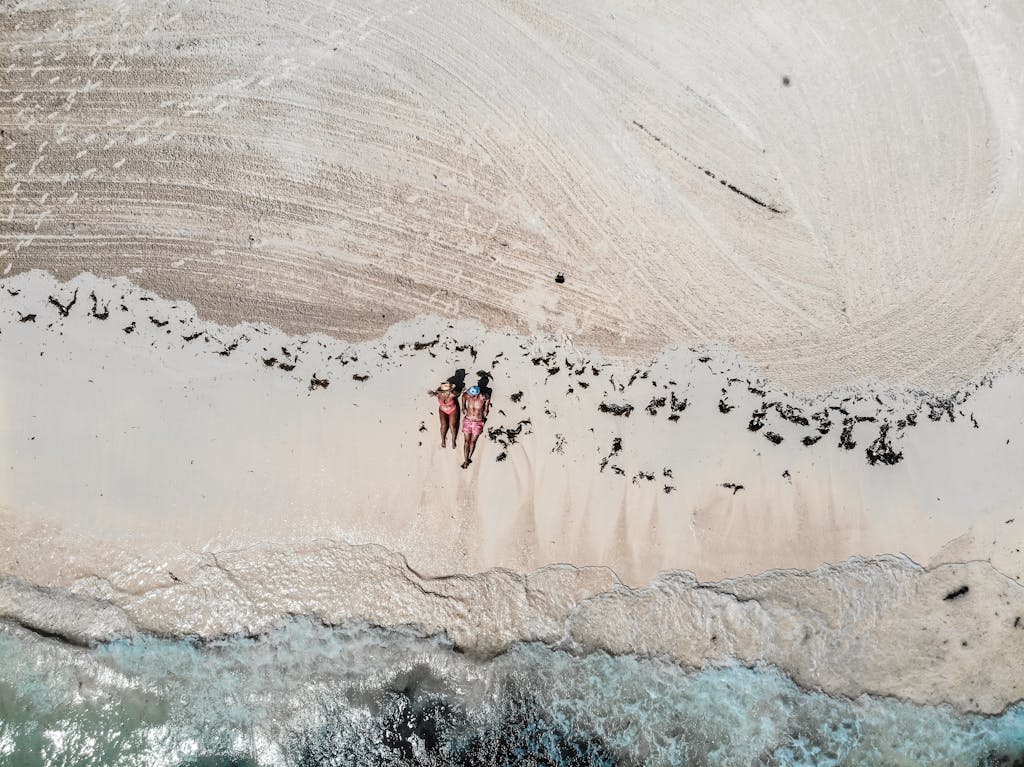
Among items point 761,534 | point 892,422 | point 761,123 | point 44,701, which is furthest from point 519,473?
point 44,701

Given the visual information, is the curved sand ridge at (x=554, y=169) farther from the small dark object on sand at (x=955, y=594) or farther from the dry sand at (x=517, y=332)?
the small dark object on sand at (x=955, y=594)

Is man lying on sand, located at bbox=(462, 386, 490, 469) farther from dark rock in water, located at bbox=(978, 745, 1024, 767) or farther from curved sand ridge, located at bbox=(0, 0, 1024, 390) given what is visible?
dark rock in water, located at bbox=(978, 745, 1024, 767)

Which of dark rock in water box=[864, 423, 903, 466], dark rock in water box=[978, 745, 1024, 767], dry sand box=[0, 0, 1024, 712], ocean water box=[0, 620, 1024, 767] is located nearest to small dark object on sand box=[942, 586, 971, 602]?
dry sand box=[0, 0, 1024, 712]

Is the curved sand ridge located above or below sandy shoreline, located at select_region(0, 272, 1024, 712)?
above

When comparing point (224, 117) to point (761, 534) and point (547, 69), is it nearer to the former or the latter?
point (547, 69)

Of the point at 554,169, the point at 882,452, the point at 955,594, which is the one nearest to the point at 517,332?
the point at 554,169

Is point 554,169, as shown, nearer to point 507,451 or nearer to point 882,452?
point 507,451
